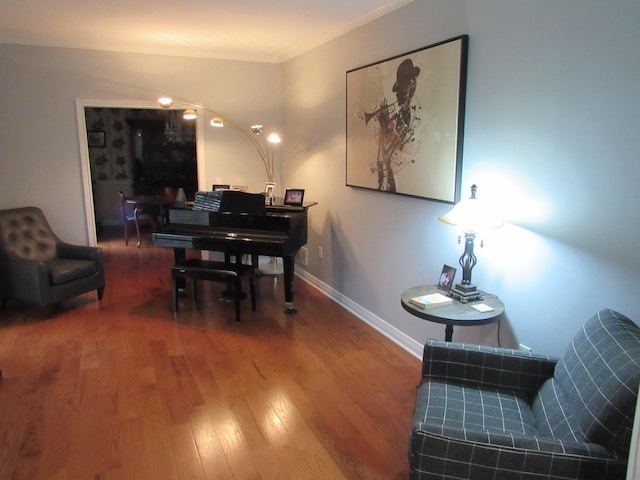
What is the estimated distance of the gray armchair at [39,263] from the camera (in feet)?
12.9

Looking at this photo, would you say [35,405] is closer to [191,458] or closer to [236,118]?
[191,458]

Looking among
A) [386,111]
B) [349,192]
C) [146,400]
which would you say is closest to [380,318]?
[349,192]

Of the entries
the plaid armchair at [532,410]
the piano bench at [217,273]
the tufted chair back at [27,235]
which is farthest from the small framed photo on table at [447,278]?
the tufted chair back at [27,235]

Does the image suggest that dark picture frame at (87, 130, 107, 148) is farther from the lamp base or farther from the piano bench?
the lamp base

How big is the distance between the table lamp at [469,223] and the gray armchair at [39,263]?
11.1 ft

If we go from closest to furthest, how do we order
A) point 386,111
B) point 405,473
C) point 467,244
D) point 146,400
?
point 405,473
point 467,244
point 146,400
point 386,111

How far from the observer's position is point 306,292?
15.6ft

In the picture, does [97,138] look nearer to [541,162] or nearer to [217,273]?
[217,273]

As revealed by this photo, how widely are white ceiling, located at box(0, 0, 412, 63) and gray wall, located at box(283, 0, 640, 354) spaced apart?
0.50 meters

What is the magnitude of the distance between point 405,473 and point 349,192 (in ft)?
8.24

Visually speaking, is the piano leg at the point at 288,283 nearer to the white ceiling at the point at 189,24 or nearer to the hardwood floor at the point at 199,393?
the hardwood floor at the point at 199,393

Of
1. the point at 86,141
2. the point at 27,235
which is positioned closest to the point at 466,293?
the point at 27,235

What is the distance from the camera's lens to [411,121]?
3.10m

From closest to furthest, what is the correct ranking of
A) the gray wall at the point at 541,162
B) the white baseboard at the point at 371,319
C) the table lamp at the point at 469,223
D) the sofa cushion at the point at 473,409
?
1. the sofa cushion at the point at 473,409
2. the gray wall at the point at 541,162
3. the table lamp at the point at 469,223
4. the white baseboard at the point at 371,319
